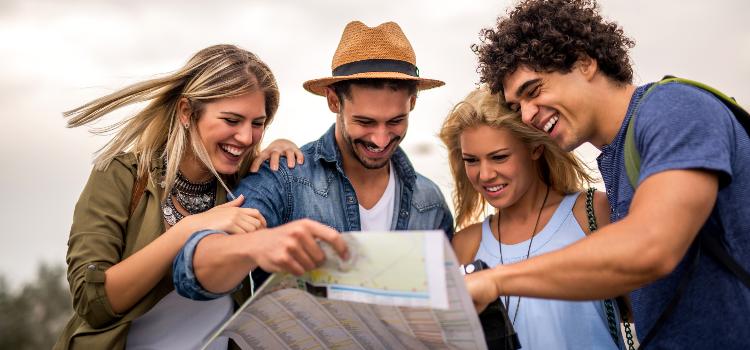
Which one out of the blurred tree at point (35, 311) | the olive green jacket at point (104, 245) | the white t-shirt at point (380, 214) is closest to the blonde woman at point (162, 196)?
the olive green jacket at point (104, 245)

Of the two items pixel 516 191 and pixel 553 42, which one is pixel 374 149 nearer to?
pixel 516 191

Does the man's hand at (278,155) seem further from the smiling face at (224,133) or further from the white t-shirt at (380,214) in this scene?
the white t-shirt at (380,214)

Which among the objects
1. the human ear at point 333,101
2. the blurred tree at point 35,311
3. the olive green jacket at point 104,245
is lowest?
the blurred tree at point 35,311

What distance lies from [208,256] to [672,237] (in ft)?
4.24

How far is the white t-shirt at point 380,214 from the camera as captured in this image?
3588mm

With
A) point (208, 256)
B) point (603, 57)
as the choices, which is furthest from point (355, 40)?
point (208, 256)

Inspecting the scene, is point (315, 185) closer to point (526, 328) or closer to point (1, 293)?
point (526, 328)

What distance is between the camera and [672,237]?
1.74m

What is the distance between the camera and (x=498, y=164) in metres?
3.33

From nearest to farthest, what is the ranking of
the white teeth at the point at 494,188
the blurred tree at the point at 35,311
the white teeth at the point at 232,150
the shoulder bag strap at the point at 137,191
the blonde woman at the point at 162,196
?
the blonde woman at the point at 162,196 < the shoulder bag strap at the point at 137,191 < the white teeth at the point at 232,150 < the white teeth at the point at 494,188 < the blurred tree at the point at 35,311

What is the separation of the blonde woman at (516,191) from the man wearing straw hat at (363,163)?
301 millimetres

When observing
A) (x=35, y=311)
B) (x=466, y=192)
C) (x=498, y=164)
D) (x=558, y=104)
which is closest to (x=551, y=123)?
(x=558, y=104)

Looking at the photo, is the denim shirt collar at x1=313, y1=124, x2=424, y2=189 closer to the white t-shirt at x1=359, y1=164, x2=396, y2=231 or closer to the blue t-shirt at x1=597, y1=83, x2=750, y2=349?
the white t-shirt at x1=359, y1=164, x2=396, y2=231

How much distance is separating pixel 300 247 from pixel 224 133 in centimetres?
165
